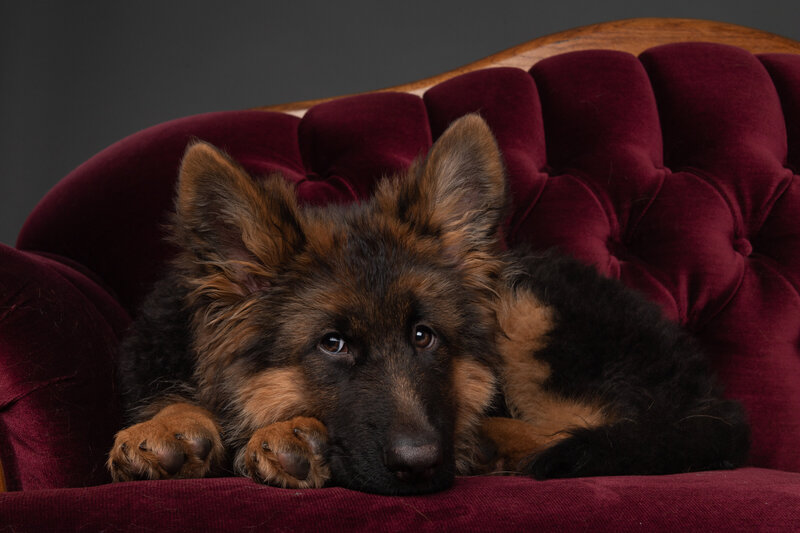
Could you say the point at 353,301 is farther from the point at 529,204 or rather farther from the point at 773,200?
A: the point at 773,200

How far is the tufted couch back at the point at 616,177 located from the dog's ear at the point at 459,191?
94 cm

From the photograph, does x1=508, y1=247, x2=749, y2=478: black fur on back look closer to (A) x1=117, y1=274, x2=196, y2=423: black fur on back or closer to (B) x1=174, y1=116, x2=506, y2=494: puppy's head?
(B) x1=174, y1=116, x2=506, y2=494: puppy's head

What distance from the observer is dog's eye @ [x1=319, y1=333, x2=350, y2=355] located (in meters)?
2.03

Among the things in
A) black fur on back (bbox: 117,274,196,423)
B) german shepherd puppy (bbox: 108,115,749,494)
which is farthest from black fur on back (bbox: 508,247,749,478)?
black fur on back (bbox: 117,274,196,423)

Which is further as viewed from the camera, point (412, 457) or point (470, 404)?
point (470, 404)

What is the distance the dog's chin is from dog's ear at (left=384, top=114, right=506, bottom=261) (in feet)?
3.07

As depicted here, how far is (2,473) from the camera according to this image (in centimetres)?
174

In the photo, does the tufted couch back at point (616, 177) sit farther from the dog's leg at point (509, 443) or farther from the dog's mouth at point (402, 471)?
the dog's mouth at point (402, 471)

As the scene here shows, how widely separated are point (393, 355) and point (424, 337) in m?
0.21

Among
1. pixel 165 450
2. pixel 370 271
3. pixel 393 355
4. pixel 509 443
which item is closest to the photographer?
pixel 165 450

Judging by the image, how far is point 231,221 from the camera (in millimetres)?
2117

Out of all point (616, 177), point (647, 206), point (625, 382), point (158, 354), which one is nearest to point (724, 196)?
point (647, 206)

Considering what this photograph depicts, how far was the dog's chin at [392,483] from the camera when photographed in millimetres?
1661

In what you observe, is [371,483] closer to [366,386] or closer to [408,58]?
[366,386]
